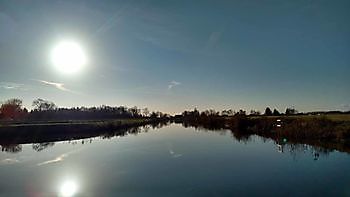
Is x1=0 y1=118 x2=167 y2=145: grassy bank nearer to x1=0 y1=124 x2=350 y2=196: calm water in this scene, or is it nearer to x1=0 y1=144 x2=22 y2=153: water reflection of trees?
x1=0 y1=144 x2=22 y2=153: water reflection of trees

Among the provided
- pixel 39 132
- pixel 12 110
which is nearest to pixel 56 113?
pixel 12 110

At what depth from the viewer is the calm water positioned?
13891mm

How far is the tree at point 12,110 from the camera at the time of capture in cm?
9236

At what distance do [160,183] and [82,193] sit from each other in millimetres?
3792

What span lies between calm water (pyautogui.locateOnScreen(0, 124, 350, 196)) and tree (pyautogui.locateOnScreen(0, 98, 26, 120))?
242ft

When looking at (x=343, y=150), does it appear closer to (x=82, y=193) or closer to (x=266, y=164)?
(x=266, y=164)

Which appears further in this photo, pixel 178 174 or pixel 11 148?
pixel 11 148

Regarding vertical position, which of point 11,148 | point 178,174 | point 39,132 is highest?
point 39,132

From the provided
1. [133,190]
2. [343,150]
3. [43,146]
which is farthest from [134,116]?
[133,190]

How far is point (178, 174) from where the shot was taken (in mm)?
17484

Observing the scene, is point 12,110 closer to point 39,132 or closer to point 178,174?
point 39,132

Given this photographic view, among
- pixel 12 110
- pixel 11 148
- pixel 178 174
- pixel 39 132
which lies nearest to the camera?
A: pixel 178 174

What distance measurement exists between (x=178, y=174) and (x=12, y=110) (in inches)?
3648

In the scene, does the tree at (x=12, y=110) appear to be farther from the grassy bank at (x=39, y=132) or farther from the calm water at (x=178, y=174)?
the calm water at (x=178, y=174)
